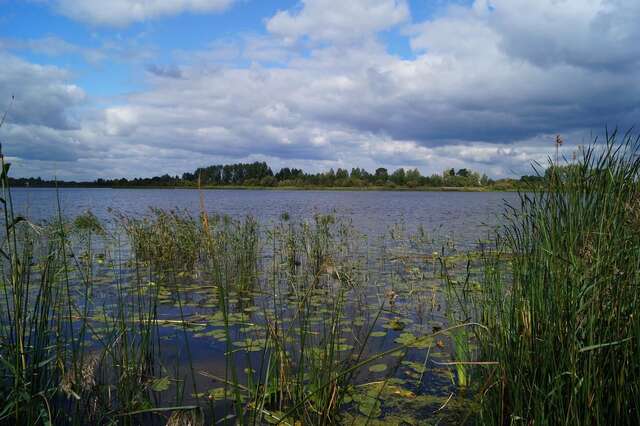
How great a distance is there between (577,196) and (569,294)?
1.01 m

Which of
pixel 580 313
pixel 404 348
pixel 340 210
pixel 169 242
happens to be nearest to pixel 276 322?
pixel 404 348

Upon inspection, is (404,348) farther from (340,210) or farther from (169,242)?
(340,210)

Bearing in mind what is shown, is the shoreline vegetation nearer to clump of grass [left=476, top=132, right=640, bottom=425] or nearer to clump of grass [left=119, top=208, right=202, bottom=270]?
clump of grass [left=476, top=132, right=640, bottom=425]

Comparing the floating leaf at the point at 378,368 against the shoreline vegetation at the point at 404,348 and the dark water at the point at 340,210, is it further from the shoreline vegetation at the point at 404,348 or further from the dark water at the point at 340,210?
the dark water at the point at 340,210

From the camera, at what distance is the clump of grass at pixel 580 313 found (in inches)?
104

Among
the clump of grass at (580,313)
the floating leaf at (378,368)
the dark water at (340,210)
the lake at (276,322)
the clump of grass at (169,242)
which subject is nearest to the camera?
the clump of grass at (580,313)

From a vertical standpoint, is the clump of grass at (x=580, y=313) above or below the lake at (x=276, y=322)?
above

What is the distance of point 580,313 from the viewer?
286 cm

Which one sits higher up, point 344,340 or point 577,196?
point 577,196

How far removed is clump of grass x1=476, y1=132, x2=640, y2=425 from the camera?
2.64m

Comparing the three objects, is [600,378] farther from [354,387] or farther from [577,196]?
[354,387]

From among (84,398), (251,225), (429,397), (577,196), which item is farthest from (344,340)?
(251,225)

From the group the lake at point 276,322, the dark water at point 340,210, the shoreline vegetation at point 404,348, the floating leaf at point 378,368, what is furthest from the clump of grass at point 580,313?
the floating leaf at point 378,368

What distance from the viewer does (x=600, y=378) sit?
2.68 m
